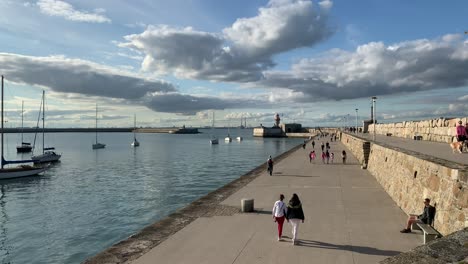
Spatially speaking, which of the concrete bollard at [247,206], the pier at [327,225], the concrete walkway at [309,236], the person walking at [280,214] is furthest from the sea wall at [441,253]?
the concrete bollard at [247,206]

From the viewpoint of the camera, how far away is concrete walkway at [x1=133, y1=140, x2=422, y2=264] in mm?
9953

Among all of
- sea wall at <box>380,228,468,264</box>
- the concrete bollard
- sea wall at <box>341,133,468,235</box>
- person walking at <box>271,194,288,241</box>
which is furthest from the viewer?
the concrete bollard

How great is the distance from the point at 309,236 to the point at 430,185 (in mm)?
4086

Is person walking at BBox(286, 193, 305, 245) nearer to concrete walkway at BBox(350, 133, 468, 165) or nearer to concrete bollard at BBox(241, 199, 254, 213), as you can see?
concrete bollard at BBox(241, 199, 254, 213)

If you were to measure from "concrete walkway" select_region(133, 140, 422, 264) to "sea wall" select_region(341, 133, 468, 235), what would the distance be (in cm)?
80

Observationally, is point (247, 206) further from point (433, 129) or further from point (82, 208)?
point (433, 129)

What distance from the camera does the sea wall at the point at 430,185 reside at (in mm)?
8906

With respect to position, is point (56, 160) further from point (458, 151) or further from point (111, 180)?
point (458, 151)

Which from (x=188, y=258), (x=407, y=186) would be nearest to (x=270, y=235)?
(x=188, y=258)

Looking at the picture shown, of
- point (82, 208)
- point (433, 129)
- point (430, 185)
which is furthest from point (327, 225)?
point (433, 129)

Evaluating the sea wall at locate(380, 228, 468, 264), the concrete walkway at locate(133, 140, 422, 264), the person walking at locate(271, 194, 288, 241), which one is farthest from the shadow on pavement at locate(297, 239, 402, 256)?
the sea wall at locate(380, 228, 468, 264)

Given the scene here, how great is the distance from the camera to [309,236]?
11789 millimetres

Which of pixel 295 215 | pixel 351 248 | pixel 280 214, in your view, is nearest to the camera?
pixel 351 248

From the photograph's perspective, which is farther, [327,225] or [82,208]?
[82,208]
